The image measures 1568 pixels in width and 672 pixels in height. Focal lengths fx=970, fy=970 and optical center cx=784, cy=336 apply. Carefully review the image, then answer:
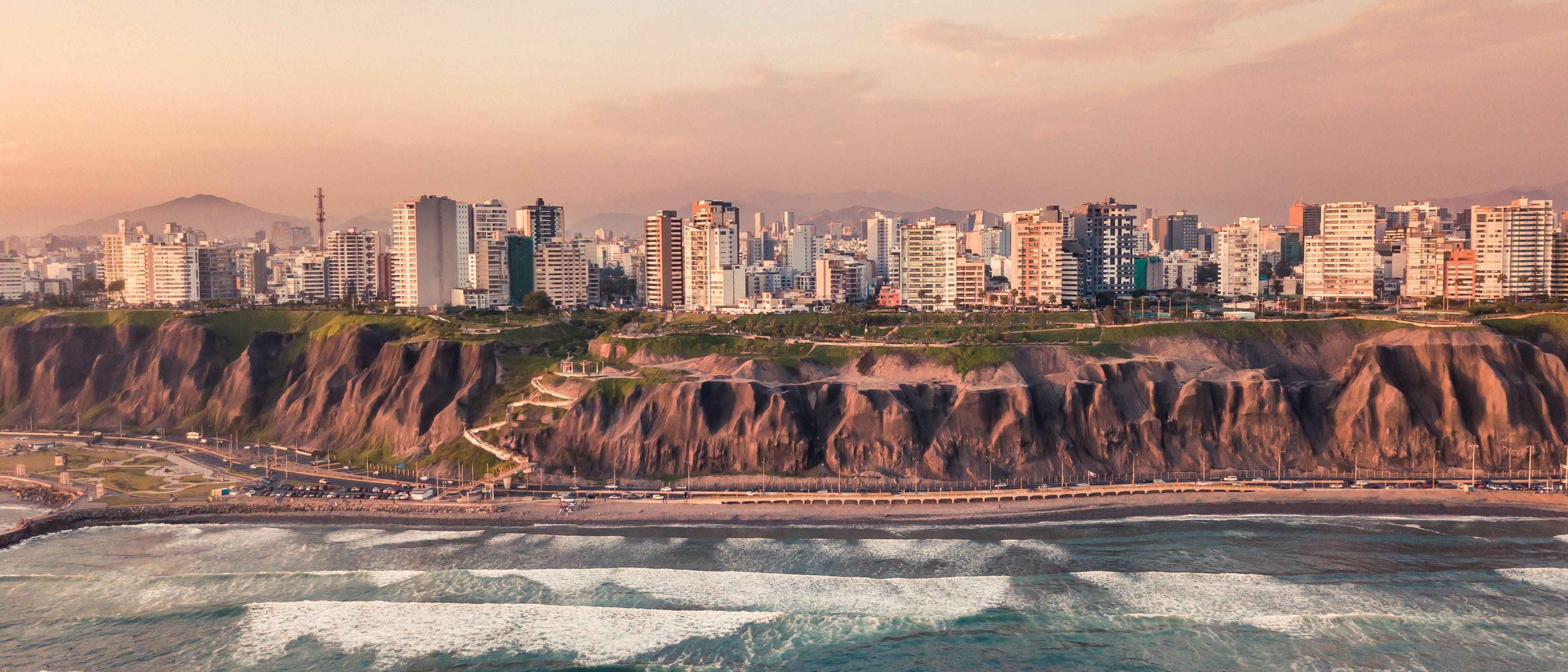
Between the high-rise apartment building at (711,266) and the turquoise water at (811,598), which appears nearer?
the turquoise water at (811,598)

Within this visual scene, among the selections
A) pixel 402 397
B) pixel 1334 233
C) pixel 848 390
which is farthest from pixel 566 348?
pixel 1334 233

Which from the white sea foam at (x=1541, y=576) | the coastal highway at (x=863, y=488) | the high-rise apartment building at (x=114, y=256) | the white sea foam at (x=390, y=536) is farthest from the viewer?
the high-rise apartment building at (x=114, y=256)

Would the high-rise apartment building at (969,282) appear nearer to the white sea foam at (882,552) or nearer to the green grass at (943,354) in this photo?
the green grass at (943,354)

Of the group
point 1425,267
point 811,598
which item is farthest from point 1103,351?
point 1425,267

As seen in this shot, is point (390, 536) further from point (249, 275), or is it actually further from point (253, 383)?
point (249, 275)

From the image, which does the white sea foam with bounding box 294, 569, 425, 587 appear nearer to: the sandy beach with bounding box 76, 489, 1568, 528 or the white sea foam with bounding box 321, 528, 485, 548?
the white sea foam with bounding box 321, 528, 485, 548

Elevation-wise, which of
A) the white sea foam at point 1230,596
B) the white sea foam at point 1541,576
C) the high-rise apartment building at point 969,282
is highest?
the high-rise apartment building at point 969,282

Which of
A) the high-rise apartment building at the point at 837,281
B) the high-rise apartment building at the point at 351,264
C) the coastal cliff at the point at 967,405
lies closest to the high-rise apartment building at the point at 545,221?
the high-rise apartment building at the point at 351,264
